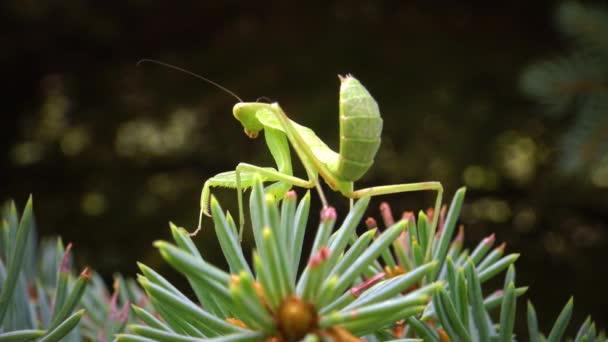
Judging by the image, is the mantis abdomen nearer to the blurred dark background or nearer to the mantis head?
the mantis head

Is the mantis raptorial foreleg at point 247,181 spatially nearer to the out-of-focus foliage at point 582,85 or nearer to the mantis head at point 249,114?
the mantis head at point 249,114

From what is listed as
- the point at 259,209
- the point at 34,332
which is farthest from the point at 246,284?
the point at 34,332

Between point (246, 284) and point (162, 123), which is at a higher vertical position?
point (162, 123)

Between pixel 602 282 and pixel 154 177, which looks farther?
pixel 154 177

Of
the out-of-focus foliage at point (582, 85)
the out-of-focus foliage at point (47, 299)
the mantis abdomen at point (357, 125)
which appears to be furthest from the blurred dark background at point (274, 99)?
the mantis abdomen at point (357, 125)

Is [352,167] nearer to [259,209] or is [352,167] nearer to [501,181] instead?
[259,209]

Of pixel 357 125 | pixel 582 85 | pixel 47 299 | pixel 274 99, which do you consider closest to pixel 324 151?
pixel 357 125

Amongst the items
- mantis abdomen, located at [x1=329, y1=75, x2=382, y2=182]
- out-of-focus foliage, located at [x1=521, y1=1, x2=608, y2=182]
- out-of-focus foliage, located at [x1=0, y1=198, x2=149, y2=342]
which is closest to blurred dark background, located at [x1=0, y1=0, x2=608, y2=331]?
out-of-focus foliage, located at [x1=521, y1=1, x2=608, y2=182]

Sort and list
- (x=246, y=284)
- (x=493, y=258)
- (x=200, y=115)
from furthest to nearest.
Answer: (x=200, y=115)
(x=493, y=258)
(x=246, y=284)
